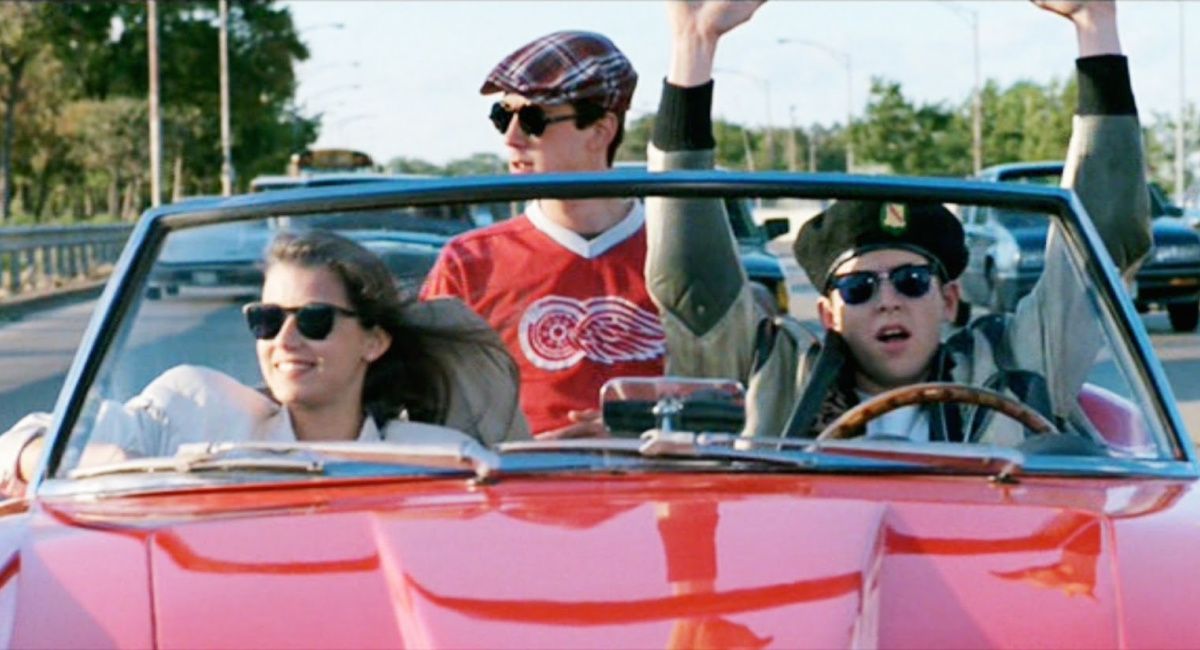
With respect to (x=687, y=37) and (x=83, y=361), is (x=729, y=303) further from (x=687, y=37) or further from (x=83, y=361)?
(x=83, y=361)

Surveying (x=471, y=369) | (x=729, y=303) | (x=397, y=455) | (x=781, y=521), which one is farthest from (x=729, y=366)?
(x=781, y=521)

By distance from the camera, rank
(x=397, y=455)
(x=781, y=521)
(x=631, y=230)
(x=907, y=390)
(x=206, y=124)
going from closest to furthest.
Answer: (x=781, y=521) < (x=397, y=455) < (x=907, y=390) < (x=631, y=230) < (x=206, y=124)

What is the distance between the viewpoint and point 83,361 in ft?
12.9

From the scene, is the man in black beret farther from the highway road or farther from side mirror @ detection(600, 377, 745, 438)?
the highway road

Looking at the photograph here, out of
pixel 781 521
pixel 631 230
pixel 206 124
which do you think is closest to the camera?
pixel 781 521

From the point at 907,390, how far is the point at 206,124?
79.9 metres

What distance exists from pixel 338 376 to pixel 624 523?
1.10 meters

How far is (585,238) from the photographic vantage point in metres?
4.69

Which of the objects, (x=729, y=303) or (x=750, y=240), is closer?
(x=729, y=303)

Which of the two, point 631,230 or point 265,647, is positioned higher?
point 631,230

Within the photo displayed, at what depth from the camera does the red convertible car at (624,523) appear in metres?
2.93

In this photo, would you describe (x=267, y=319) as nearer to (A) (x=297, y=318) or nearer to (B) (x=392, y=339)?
(A) (x=297, y=318)

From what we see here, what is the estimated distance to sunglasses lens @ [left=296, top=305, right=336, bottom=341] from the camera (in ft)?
13.7

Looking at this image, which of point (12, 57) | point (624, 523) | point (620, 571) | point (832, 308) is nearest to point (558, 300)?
point (832, 308)
